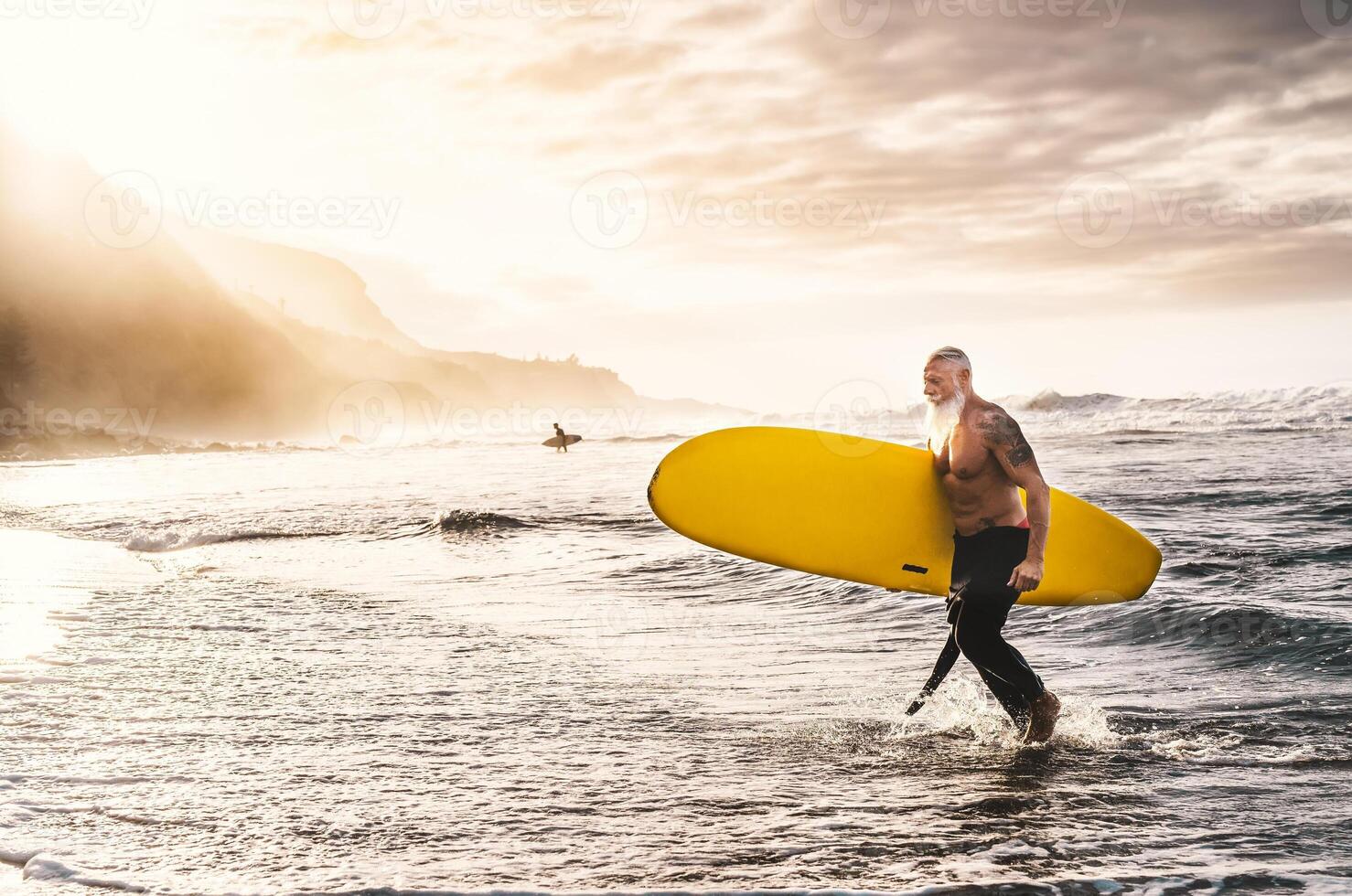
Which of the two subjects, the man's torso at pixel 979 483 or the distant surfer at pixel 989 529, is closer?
the distant surfer at pixel 989 529

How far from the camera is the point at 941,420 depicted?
4.88 meters

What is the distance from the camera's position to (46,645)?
625 centimetres

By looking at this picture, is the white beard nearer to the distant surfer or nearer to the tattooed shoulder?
the distant surfer

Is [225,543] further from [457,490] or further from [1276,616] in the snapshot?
[1276,616]

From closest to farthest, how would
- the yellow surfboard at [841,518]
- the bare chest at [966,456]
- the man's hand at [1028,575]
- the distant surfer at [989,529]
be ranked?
the man's hand at [1028,575] → the distant surfer at [989,529] → the bare chest at [966,456] → the yellow surfboard at [841,518]

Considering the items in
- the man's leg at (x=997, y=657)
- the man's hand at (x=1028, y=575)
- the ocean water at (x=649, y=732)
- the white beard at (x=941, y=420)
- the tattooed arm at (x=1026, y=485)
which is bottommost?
the ocean water at (x=649, y=732)

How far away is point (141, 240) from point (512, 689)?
91.4 metres

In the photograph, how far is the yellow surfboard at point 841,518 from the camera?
560cm

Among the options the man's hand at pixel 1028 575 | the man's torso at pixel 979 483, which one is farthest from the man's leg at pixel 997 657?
the man's torso at pixel 979 483

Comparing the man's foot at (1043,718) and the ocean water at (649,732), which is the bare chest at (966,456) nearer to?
the man's foot at (1043,718)

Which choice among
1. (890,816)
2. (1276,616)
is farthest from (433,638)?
(1276,616)

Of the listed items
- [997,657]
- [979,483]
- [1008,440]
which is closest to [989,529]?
[979,483]

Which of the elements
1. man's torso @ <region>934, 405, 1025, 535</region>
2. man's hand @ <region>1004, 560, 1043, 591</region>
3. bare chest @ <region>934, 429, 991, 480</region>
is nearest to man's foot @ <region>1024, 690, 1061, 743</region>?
man's hand @ <region>1004, 560, 1043, 591</region>

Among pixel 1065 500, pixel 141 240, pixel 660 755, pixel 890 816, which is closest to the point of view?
pixel 890 816
